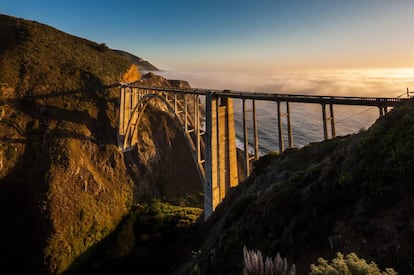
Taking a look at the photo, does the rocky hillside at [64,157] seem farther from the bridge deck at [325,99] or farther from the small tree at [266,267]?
the small tree at [266,267]

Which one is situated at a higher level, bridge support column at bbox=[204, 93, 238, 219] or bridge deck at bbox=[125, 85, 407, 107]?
bridge deck at bbox=[125, 85, 407, 107]

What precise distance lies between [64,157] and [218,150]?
27.1 meters

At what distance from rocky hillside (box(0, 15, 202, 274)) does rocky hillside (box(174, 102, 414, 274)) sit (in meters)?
30.0

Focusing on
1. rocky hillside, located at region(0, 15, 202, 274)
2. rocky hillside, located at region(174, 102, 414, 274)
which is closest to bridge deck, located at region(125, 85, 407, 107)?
rocky hillside, located at region(174, 102, 414, 274)

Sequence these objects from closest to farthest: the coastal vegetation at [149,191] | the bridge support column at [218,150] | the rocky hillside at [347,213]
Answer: the rocky hillside at [347,213] < the coastal vegetation at [149,191] < the bridge support column at [218,150]

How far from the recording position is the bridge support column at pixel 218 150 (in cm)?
2656

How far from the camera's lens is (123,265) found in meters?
33.2

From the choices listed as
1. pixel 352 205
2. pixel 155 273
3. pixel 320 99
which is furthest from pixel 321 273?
pixel 155 273

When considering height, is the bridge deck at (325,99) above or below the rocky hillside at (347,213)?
above

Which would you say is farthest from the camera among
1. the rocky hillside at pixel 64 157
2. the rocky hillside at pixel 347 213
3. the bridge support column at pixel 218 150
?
the rocky hillside at pixel 64 157

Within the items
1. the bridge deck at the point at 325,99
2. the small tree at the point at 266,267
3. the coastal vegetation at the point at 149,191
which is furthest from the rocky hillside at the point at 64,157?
the small tree at the point at 266,267

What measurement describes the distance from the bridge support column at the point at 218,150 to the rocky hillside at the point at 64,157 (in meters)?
20.9

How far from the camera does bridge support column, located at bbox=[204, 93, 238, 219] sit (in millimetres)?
26562

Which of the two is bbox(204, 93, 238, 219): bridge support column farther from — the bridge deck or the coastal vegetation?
the coastal vegetation
